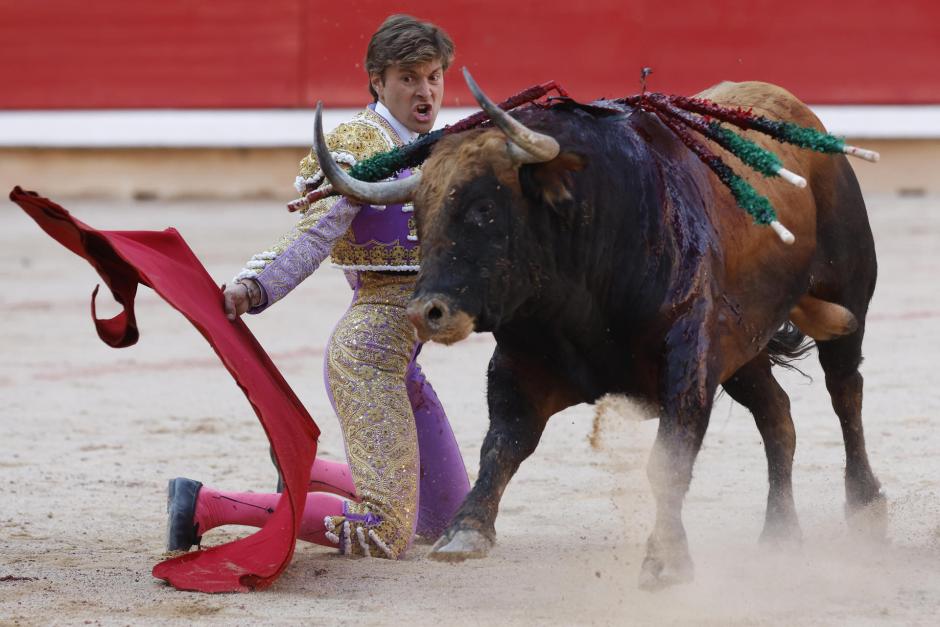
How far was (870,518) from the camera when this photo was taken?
3.60m

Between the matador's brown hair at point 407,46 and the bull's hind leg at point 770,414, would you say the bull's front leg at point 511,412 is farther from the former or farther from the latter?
the bull's hind leg at point 770,414

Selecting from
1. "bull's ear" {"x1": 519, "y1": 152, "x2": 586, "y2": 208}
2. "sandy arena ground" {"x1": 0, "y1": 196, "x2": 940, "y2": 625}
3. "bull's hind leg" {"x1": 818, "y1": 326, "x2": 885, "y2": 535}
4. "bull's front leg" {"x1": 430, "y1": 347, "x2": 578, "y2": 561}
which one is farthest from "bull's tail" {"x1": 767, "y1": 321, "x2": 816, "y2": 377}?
"bull's ear" {"x1": 519, "y1": 152, "x2": 586, "y2": 208}

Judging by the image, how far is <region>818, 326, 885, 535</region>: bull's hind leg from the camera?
3650 mm

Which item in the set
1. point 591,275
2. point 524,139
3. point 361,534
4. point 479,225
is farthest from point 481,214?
point 361,534

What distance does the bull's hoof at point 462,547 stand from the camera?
2920 millimetres

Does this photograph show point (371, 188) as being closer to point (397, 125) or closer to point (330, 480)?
point (397, 125)

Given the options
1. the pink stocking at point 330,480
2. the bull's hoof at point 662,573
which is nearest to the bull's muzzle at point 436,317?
the bull's hoof at point 662,573

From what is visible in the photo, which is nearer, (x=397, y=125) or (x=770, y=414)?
(x=397, y=125)

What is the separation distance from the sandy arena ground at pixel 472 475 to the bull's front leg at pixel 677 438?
3.0 inches

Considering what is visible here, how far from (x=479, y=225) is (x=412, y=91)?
59cm

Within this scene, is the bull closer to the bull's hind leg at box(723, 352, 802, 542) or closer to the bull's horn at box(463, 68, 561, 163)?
the bull's horn at box(463, 68, 561, 163)

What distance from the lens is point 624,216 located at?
2902 mm

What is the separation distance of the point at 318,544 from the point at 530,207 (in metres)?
0.97

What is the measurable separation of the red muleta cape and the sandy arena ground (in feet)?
0.20
